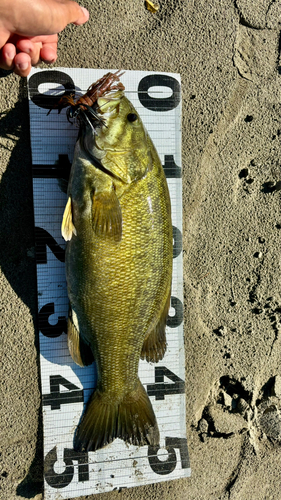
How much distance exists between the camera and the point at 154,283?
75.6 inches

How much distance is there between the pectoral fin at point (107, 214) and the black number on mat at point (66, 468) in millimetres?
1449

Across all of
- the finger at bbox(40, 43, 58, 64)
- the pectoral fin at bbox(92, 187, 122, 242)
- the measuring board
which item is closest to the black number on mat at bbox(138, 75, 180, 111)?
the measuring board

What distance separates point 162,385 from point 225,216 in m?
1.26

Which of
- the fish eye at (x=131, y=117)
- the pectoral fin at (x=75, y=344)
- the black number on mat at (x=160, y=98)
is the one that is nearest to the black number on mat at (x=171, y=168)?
the black number on mat at (x=160, y=98)

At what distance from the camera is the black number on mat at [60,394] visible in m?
2.19

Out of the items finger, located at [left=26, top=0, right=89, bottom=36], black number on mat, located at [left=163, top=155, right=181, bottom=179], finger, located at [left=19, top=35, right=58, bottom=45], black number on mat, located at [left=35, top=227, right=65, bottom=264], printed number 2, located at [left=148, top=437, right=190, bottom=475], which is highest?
finger, located at [left=26, top=0, right=89, bottom=36]

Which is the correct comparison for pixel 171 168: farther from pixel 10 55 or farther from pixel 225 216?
pixel 10 55

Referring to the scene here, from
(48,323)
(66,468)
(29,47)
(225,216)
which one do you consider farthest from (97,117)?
(66,468)

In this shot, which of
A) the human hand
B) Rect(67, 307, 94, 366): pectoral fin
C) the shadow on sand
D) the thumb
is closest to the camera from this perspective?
the human hand

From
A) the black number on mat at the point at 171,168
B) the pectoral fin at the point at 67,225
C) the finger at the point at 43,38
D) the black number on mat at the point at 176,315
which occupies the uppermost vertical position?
the finger at the point at 43,38

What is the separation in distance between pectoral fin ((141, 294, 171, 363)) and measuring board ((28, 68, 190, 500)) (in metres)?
0.25

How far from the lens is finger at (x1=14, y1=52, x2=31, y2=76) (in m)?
1.94

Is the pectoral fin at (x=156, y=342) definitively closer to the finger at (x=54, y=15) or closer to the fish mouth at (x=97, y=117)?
the fish mouth at (x=97, y=117)

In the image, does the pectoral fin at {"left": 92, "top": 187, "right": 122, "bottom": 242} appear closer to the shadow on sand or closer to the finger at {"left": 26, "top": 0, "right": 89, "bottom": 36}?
the shadow on sand
